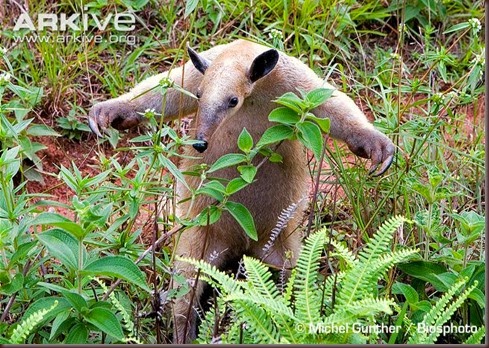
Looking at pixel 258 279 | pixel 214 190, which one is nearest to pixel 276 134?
pixel 214 190

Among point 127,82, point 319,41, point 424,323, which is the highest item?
point 424,323

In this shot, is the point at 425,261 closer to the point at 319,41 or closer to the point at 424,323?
the point at 424,323

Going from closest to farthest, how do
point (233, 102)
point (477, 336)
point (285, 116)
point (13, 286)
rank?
point (477, 336) → point (13, 286) → point (285, 116) → point (233, 102)

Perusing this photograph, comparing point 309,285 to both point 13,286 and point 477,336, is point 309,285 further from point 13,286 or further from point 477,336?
point 13,286

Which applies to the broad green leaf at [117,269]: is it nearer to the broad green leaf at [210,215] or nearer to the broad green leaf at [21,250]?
the broad green leaf at [21,250]

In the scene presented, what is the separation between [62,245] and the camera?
4480 millimetres

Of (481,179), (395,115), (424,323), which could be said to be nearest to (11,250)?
(424,323)

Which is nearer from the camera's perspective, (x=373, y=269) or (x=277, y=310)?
(x=277, y=310)

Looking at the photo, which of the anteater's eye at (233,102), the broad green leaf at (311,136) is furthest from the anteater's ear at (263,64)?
the broad green leaf at (311,136)

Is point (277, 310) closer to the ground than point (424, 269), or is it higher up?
higher up

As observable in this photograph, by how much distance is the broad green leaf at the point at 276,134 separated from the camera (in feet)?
16.0

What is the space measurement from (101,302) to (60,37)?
3.77 m

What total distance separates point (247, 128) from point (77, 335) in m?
1.94

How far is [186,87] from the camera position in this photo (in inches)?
236
